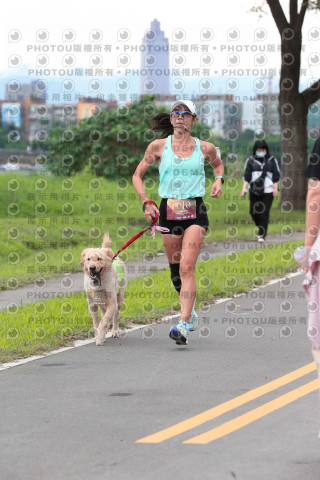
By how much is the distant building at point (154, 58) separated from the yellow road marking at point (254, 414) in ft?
46.0

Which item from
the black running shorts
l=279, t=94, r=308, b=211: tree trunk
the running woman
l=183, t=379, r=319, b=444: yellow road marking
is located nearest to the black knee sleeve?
the running woman

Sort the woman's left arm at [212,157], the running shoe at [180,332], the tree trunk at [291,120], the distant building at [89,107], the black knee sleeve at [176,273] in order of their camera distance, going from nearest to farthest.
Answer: the running shoe at [180,332] < the woman's left arm at [212,157] < the black knee sleeve at [176,273] < the tree trunk at [291,120] < the distant building at [89,107]

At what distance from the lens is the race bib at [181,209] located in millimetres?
10031

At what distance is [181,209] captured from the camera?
1003 centimetres

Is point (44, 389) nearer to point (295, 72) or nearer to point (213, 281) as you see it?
point (213, 281)

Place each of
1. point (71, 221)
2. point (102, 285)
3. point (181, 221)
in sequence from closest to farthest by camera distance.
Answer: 1. point (181, 221)
2. point (102, 285)
3. point (71, 221)

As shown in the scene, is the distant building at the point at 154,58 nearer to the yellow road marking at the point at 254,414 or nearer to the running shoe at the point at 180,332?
the running shoe at the point at 180,332

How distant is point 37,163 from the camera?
3509 cm

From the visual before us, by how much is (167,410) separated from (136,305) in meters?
5.19

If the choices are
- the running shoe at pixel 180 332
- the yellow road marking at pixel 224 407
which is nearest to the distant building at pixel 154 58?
the running shoe at pixel 180 332

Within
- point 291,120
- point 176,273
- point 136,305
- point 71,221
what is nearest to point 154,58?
point 71,221

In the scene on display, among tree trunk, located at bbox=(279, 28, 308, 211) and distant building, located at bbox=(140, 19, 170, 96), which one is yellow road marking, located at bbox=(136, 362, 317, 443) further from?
tree trunk, located at bbox=(279, 28, 308, 211)

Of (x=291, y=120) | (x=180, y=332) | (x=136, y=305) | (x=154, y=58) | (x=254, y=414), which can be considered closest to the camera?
(x=254, y=414)

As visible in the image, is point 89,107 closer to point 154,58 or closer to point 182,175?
point 154,58
